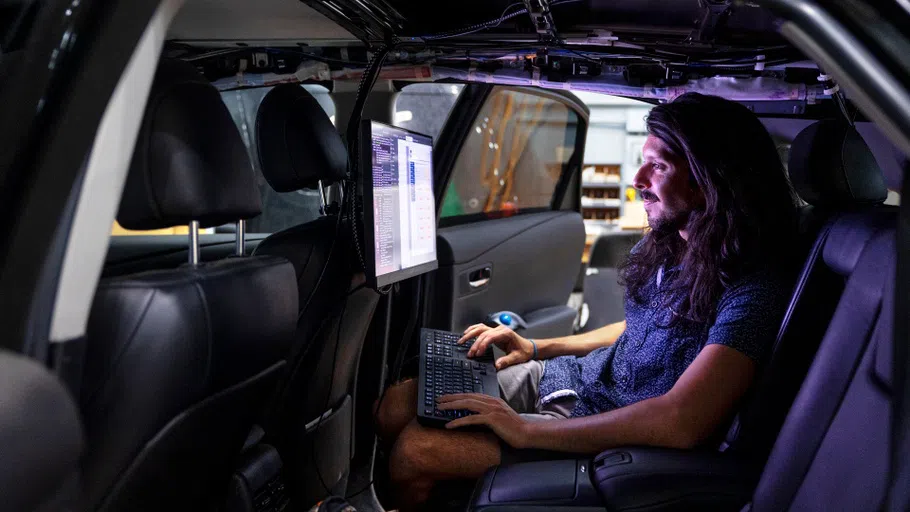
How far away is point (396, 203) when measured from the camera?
223 cm

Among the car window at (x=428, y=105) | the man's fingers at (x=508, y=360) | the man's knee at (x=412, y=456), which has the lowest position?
the man's knee at (x=412, y=456)

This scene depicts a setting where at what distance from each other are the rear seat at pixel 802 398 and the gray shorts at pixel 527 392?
602mm

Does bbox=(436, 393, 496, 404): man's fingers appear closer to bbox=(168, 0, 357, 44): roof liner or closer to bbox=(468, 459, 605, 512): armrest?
bbox=(468, 459, 605, 512): armrest

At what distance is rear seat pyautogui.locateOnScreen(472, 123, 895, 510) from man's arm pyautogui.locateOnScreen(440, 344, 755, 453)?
42mm

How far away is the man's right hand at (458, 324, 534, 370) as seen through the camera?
238 centimetres

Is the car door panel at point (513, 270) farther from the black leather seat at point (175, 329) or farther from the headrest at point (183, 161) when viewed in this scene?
the headrest at point (183, 161)

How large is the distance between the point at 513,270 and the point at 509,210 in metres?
0.41

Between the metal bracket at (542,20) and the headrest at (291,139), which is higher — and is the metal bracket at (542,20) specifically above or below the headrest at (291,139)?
above

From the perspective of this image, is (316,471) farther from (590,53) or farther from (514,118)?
(514,118)

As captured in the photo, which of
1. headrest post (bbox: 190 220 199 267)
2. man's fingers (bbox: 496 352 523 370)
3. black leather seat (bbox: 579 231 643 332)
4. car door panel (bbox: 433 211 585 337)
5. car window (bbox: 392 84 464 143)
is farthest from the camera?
black leather seat (bbox: 579 231 643 332)

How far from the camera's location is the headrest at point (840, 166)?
1.69 metres

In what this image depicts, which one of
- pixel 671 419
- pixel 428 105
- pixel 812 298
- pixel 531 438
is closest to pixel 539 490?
pixel 531 438

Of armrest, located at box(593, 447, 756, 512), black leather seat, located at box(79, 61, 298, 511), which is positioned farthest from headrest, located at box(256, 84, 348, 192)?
armrest, located at box(593, 447, 756, 512)

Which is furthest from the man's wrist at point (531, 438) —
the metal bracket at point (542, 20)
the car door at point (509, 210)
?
the car door at point (509, 210)
